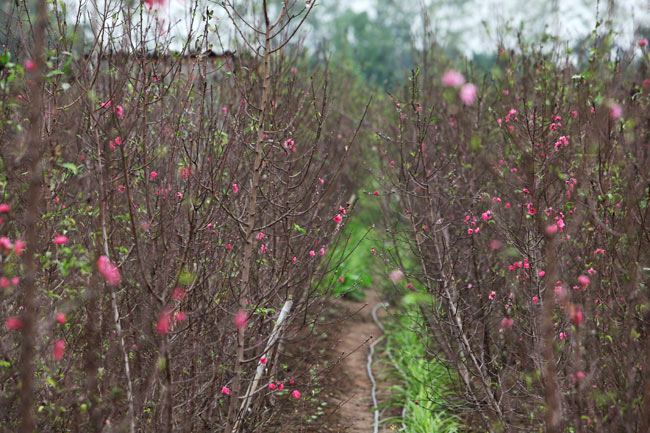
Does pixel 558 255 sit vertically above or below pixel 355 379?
above

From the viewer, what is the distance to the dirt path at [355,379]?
535cm

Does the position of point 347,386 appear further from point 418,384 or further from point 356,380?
point 418,384

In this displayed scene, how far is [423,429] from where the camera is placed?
195 inches

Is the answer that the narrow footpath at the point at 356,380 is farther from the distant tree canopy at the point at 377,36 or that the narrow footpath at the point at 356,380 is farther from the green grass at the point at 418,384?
the distant tree canopy at the point at 377,36

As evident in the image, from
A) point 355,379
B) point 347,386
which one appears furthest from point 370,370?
point 347,386

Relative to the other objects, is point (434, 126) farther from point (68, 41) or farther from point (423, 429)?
point (68, 41)

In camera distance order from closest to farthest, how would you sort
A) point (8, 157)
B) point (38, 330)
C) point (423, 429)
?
1. point (38, 330)
2. point (8, 157)
3. point (423, 429)

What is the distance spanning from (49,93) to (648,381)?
11.9ft

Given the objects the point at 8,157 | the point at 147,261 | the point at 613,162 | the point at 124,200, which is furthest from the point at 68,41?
the point at 613,162

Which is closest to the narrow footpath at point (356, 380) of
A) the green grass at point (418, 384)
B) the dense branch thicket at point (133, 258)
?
the green grass at point (418, 384)

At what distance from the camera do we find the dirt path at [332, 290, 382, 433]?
5352 millimetres

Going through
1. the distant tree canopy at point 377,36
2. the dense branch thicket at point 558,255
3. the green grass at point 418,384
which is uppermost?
the distant tree canopy at point 377,36

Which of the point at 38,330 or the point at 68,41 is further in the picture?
the point at 68,41

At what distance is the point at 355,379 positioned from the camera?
258 inches
